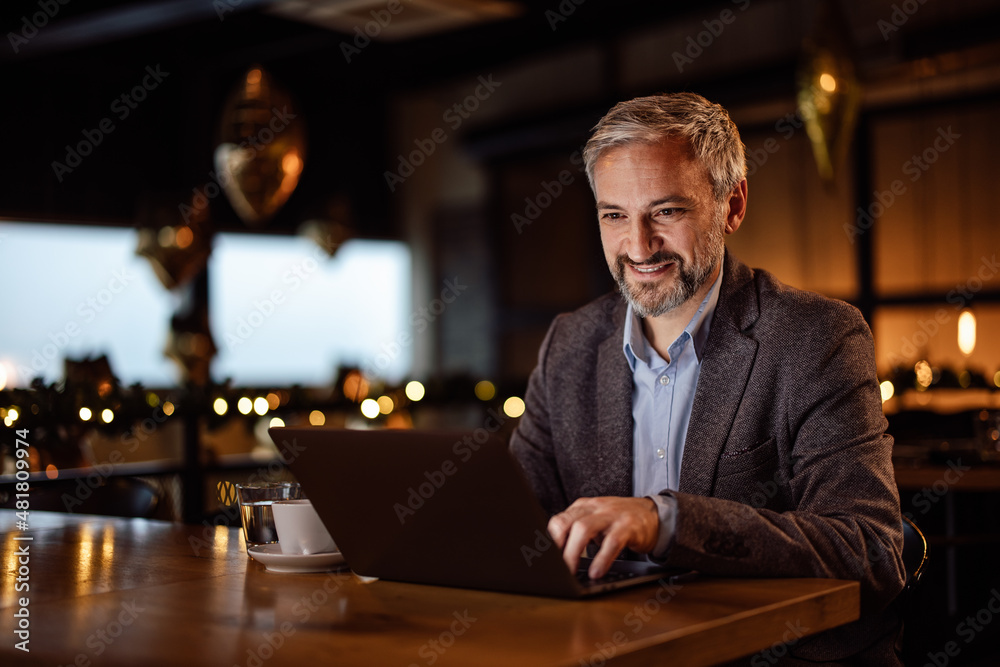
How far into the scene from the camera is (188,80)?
782 centimetres

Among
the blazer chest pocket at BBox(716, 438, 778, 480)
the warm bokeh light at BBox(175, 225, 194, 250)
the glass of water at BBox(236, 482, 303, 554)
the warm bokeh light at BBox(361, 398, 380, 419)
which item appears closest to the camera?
the glass of water at BBox(236, 482, 303, 554)

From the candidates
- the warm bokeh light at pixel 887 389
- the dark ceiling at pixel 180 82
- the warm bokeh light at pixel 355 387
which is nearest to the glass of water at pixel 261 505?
the warm bokeh light at pixel 355 387

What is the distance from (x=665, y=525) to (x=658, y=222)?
0.66 metres

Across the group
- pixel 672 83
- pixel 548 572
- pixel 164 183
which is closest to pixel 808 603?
pixel 548 572

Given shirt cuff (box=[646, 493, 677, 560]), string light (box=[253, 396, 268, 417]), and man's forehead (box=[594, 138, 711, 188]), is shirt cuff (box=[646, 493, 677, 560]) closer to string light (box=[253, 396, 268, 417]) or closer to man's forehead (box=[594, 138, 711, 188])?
man's forehead (box=[594, 138, 711, 188])

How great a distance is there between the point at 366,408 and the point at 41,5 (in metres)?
2.78

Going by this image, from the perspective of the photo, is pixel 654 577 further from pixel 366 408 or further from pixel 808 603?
pixel 366 408

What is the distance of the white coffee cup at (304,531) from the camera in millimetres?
1463

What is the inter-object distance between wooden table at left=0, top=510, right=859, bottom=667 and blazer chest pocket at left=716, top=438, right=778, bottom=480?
0.37 m

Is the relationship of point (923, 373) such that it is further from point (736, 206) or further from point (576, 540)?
point (576, 540)

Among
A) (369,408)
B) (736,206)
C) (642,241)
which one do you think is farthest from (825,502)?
(369,408)

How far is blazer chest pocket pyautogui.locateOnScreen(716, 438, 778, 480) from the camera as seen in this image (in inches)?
66.1

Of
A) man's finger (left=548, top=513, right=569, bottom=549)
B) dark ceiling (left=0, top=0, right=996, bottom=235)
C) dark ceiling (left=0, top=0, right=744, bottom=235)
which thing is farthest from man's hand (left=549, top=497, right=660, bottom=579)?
dark ceiling (left=0, top=0, right=744, bottom=235)

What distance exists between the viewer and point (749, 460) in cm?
168
